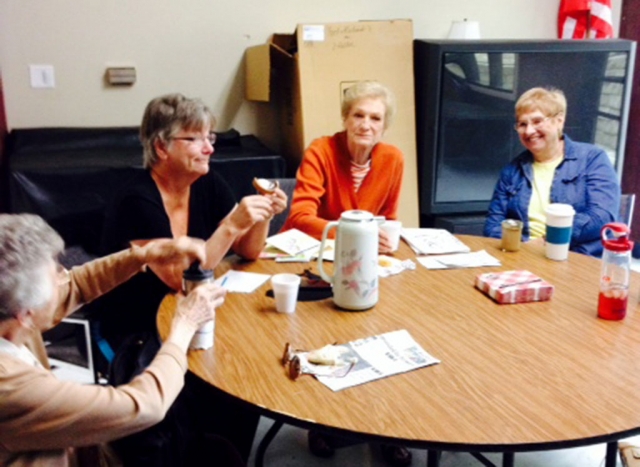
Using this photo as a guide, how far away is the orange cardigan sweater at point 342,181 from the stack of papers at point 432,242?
0.29m

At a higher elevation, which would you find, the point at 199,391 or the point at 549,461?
the point at 199,391

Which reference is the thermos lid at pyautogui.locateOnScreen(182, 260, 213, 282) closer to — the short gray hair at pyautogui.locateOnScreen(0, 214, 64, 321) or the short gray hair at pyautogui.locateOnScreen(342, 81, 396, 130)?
the short gray hair at pyautogui.locateOnScreen(0, 214, 64, 321)

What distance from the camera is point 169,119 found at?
189cm

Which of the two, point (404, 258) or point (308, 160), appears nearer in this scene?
point (404, 258)

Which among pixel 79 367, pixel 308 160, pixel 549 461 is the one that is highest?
pixel 308 160

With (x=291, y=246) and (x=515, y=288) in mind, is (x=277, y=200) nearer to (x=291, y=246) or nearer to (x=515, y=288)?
(x=291, y=246)

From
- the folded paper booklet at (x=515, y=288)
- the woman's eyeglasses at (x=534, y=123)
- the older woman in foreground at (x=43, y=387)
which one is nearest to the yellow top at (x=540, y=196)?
the woman's eyeglasses at (x=534, y=123)

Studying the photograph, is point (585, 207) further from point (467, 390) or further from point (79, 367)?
point (79, 367)

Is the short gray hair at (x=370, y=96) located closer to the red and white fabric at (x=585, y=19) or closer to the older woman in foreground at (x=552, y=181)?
the older woman in foreground at (x=552, y=181)

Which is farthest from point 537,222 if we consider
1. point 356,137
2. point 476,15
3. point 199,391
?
point 476,15

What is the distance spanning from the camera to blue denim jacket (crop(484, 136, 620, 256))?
2.37 meters

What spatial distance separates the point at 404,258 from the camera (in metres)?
1.97

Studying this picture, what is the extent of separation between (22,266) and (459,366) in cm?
82

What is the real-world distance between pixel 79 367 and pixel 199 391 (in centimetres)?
82
